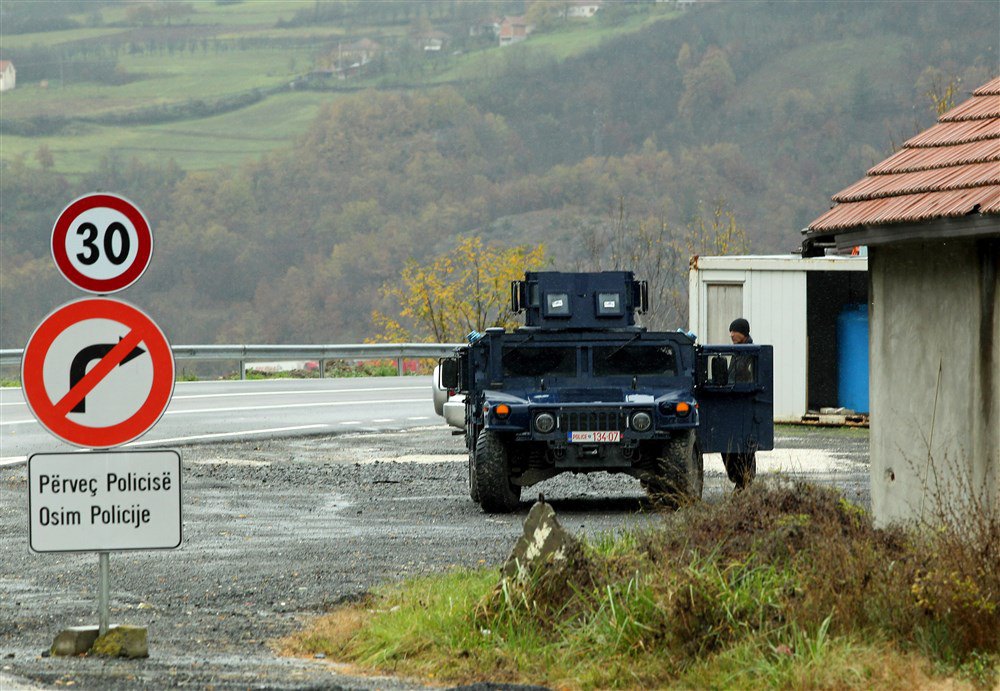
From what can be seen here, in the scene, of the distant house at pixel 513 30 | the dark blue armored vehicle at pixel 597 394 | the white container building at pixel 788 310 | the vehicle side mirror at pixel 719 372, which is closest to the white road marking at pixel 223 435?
the white container building at pixel 788 310

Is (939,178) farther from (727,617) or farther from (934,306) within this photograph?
(727,617)

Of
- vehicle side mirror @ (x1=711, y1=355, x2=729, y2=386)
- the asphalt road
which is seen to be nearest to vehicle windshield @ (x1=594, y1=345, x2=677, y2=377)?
vehicle side mirror @ (x1=711, y1=355, x2=729, y2=386)

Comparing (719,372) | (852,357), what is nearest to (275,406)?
(852,357)

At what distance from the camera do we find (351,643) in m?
8.13

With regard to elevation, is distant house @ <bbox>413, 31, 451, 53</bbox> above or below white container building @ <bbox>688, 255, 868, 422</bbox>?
above

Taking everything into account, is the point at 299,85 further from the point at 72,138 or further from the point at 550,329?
the point at 550,329

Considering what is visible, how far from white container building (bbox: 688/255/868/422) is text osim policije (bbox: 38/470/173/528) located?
1752 cm

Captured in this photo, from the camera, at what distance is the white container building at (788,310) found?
24.6 meters

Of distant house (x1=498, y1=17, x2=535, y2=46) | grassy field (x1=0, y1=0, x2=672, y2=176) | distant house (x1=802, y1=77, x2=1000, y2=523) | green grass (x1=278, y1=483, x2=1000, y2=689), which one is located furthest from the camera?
distant house (x1=498, y1=17, x2=535, y2=46)

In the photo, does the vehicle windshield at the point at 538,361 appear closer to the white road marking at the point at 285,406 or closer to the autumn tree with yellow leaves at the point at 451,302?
the white road marking at the point at 285,406

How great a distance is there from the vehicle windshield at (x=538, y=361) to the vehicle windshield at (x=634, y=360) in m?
0.24

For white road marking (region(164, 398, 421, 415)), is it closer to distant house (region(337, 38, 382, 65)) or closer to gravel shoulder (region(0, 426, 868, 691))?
gravel shoulder (region(0, 426, 868, 691))

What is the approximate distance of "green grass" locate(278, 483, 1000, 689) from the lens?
686 centimetres

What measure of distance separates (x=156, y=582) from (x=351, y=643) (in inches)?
100
